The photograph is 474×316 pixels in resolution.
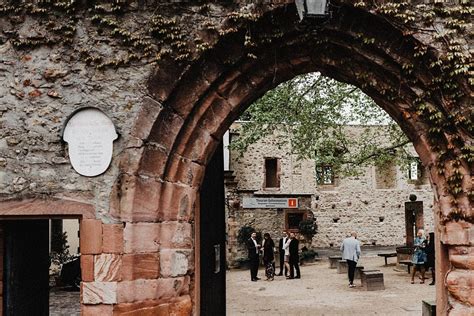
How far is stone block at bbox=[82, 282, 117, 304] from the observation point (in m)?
4.39

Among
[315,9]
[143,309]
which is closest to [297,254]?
[143,309]

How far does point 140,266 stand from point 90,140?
3.50 feet

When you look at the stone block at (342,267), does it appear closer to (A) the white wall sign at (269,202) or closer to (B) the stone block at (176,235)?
(A) the white wall sign at (269,202)

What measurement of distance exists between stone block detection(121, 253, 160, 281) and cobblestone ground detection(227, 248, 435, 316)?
579 cm

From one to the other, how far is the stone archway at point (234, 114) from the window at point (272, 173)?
16011mm

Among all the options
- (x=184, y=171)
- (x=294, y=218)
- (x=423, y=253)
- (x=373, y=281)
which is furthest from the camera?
(x=294, y=218)

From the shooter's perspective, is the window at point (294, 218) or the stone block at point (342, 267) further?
the window at point (294, 218)

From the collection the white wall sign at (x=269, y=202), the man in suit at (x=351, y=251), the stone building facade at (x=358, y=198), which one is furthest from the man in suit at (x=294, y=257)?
the stone building facade at (x=358, y=198)

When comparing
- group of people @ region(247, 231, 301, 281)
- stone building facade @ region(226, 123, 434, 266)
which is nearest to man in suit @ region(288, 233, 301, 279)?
group of people @ region(247, 231, 301, 281)

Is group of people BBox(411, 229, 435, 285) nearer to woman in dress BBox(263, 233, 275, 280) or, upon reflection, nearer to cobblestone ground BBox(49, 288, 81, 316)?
woman in dress BBox(263, 233, 275, 280)

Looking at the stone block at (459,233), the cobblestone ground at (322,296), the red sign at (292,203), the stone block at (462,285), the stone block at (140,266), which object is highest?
the red sign at (292,203)

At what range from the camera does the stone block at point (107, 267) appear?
4.40 metres

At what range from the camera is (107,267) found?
440cm

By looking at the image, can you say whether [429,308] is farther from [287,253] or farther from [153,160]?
[287,253]
